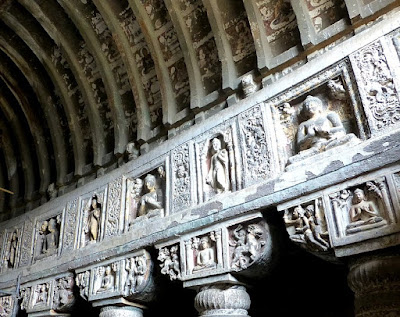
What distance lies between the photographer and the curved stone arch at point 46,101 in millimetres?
8430

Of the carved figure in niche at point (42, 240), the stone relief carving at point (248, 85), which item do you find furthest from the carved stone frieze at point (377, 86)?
the carved figure in niche at point (42, 240)

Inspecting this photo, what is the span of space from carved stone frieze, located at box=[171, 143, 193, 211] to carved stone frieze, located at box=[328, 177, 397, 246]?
2146 mm

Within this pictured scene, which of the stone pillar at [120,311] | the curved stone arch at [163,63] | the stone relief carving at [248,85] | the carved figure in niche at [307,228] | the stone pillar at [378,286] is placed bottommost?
the stone pillar at [378,286]

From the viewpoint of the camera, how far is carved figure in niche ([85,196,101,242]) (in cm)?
685

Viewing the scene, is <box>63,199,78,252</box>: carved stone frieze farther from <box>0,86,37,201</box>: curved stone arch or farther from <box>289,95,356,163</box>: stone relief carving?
<box>289,95,356,163</box>: stone relief carving

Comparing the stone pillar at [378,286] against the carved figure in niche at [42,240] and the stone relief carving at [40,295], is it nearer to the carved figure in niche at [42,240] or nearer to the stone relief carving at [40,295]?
the stone relief carving at [40,295]

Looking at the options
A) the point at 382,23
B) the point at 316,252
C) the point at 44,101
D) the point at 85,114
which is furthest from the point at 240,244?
the point at 44,101

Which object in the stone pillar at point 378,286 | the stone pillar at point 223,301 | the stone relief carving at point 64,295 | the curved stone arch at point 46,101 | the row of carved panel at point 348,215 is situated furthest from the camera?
the curved stone arch at point 46,101

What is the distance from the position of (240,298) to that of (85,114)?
5089 millimetres

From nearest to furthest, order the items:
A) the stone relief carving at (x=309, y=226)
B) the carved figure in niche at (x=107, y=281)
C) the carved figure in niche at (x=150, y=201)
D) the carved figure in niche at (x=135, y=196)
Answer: the stone relief carving at (x=309, y=226)
the carved figure in niche at (x=107, y=281)
the carved figure in niche at (x=150, y=201)
the carved figure in niche at (x=135, y=196)

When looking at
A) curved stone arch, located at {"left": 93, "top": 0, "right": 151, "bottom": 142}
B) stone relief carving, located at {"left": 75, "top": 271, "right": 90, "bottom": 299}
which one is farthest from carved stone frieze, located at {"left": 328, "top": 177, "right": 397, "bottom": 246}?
stone relief carving, located at {"left": 75, "top": 271, "right": 90, "bottom": 299}

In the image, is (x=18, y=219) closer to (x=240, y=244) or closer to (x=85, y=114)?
(x=85, y=114)

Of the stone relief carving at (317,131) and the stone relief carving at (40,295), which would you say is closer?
the stone relief carving at (317,131)

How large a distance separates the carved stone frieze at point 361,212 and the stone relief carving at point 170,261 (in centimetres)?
210
